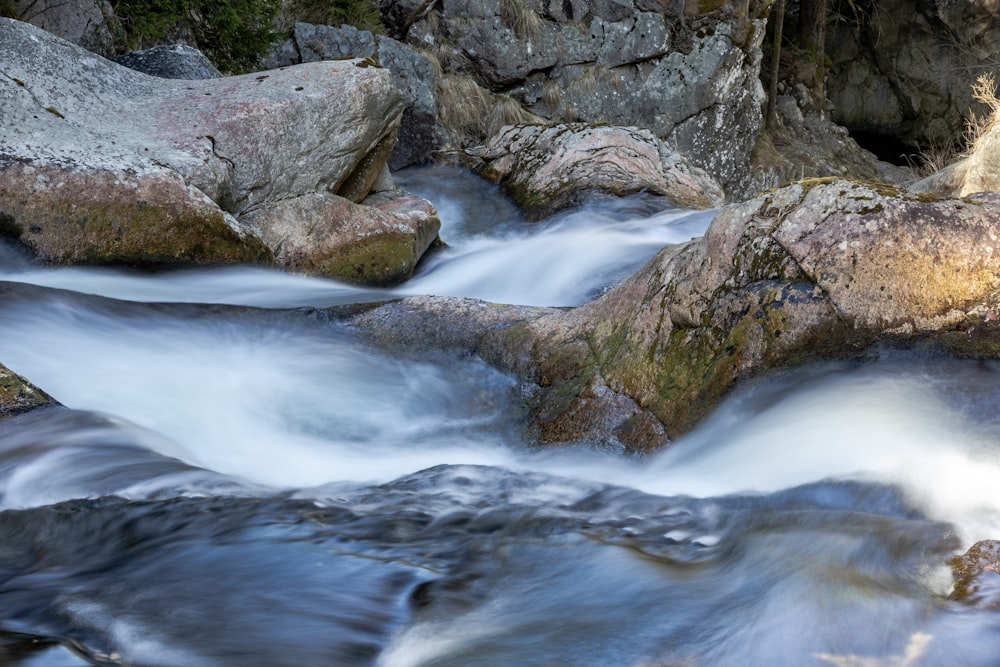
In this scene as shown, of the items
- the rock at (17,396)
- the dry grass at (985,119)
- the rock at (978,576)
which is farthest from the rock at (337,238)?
the dry grass at (985,119)

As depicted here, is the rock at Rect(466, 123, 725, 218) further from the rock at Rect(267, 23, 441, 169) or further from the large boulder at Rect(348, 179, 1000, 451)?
the large boulder at Rect(348, 179, 1000, 451)

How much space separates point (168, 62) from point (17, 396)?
6013 mm

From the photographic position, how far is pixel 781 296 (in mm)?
3529

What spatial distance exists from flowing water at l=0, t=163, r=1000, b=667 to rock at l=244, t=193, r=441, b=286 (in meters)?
1.51

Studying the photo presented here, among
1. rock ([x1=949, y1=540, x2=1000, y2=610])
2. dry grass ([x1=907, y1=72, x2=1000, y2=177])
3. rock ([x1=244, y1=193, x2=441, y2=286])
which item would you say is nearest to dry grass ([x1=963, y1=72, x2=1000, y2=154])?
dry grass ([x1=907, y1=72, x2=1000, y2=177])

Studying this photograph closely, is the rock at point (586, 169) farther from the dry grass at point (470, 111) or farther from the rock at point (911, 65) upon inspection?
the rock at point (911, 65)

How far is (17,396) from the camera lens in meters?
3.42

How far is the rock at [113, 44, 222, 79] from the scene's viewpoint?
8.59 meters

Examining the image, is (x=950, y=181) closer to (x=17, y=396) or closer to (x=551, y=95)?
(x=551, y=95)

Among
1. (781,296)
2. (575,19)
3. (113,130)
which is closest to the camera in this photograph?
(781,296)

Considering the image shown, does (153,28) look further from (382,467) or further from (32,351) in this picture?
(382,467)

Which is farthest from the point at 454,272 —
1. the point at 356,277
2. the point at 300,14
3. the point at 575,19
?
the point at 575,19

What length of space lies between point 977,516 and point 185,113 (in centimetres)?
600

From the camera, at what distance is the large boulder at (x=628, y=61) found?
46.9 ft
